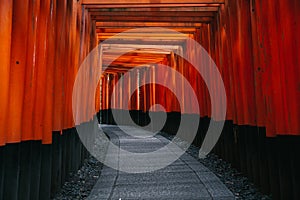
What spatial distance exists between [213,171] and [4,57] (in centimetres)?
446

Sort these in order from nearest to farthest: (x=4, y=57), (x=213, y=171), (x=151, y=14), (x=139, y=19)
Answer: (x=4, y=57) → (x=213, y=171) → (x=151, y=14) → (x=139, y=19)

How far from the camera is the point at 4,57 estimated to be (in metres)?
2.60

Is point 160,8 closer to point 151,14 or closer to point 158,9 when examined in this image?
point 158,9

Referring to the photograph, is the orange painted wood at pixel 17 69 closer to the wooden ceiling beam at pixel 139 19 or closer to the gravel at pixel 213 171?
the gravel at pixel 213 171

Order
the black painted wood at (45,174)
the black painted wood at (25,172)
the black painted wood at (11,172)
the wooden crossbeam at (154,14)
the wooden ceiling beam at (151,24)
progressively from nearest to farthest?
the black painted wood at (11,172) → the black painted wood at (25,172) → the black painted wood at (45,174) → the wooden crossbeam at (154,14) → the wooden ceiling beam at (151,24)

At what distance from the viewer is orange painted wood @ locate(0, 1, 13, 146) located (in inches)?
101

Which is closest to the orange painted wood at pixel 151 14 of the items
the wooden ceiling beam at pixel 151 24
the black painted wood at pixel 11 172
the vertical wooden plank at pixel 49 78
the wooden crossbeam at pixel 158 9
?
the wooden crossbeam at pixel 158 9

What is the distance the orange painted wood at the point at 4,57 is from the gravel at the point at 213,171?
2059 millimetres

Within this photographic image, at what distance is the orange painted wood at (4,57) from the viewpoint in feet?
8.39

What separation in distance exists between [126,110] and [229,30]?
1279cm

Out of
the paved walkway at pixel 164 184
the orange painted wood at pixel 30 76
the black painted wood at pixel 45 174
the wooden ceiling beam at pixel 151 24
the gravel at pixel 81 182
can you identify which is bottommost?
the gravel at pixel 81 182

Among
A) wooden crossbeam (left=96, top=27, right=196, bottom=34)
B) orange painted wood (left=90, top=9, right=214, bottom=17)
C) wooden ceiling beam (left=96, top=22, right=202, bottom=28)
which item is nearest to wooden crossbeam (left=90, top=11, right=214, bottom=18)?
orange painted wood (left=90, top=9, right=214, bottom=17)

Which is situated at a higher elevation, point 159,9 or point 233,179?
point 159,9

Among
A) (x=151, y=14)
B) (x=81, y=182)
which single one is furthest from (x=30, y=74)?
(x=151, y=14)
